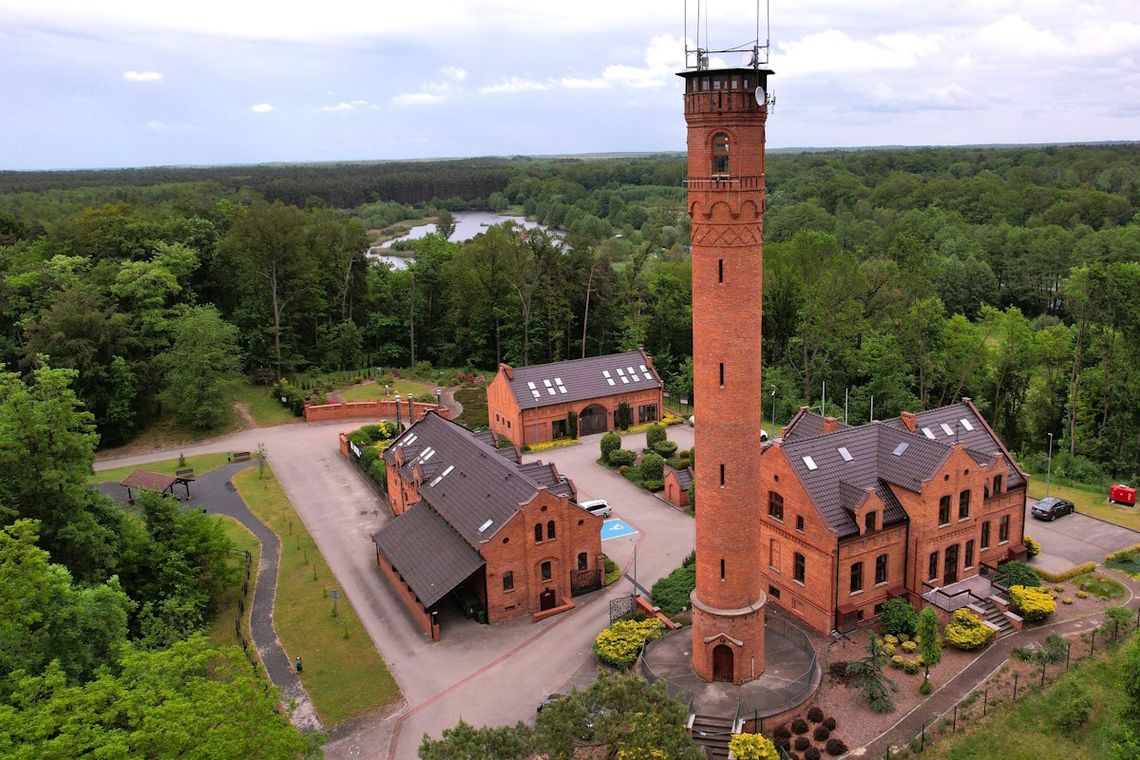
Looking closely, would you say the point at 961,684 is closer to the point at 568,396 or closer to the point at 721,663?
the point at 721,663

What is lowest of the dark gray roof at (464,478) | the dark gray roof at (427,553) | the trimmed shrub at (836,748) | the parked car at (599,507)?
the trimmed shrub at (836,748)

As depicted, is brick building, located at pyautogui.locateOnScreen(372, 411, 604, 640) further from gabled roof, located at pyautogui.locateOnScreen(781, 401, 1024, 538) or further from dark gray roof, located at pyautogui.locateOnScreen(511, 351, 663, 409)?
dark gray roof, located at pyautogui.locateOnScreen(511, 351, 663, 409)

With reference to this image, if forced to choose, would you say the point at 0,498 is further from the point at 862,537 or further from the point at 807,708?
the point at 862,537

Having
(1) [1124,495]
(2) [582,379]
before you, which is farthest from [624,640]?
(1) [1124,495]

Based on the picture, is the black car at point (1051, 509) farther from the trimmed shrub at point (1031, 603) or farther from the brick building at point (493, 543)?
the brick building at point (493, 543)

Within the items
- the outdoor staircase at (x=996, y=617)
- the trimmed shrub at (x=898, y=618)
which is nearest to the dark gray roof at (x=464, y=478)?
the trimmed shrub at (x=898, y=618)

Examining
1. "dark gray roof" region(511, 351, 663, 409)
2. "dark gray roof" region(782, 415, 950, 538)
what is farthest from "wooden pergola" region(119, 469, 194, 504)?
"dark gray roof" region(782, 415, 950, 538)
